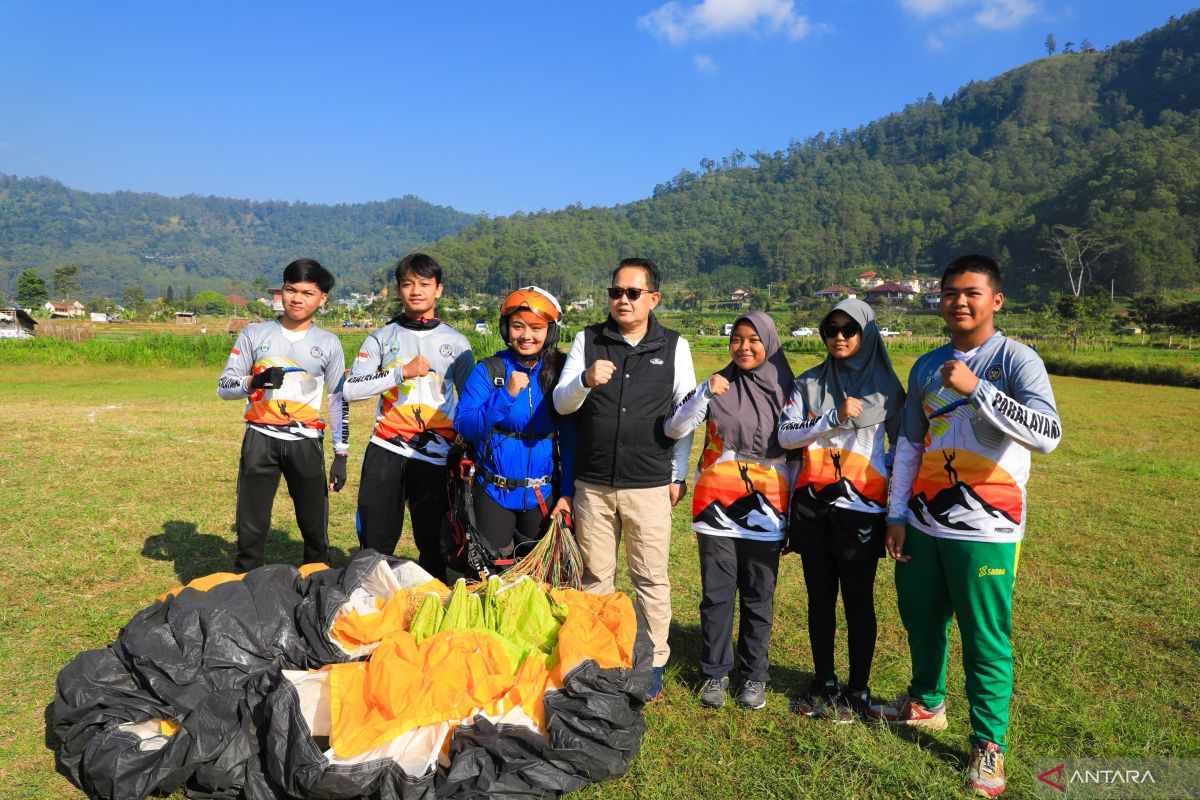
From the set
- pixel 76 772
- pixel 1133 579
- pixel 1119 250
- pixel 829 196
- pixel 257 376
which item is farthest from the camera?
pixel 829 196

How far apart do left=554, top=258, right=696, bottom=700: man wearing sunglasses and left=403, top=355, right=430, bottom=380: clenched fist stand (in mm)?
900

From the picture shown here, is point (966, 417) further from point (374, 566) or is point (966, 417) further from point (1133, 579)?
point (1133, 579)

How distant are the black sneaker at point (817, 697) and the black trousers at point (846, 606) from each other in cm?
3

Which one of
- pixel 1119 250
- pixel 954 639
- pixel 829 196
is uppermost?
pixel 829 196

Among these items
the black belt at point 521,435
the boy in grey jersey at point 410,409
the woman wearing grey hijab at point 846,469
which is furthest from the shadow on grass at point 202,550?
the woman wearing grey hijab at point 846,469

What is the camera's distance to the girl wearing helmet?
11.7 ft

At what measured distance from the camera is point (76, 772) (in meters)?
2.85

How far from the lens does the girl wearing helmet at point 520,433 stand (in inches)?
141

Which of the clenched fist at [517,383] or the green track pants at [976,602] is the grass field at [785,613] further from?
the clenched fist at [517,383]

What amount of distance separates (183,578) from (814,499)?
172 inches

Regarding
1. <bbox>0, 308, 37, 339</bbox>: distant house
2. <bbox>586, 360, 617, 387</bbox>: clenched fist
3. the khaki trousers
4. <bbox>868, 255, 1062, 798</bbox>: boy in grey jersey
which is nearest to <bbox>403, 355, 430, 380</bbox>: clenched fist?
the khaki trousers

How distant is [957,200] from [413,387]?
142 metres

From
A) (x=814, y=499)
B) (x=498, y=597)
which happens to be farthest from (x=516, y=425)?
(x=814, y=499)

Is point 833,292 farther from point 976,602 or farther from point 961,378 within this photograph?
point 961,378
